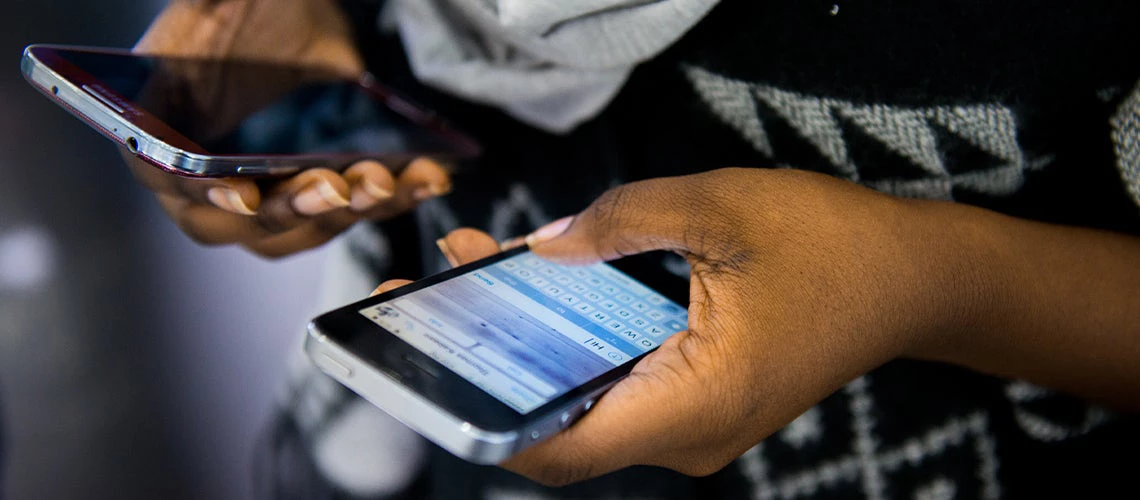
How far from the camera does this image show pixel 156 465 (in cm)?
74

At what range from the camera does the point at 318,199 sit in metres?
0.44

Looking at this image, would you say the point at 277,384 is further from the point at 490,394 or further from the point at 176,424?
the point at 490,394

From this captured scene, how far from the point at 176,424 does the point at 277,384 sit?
0.41 feet

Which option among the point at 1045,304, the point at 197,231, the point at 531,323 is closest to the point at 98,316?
the point at 197,231

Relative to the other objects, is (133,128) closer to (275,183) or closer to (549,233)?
(275,183)

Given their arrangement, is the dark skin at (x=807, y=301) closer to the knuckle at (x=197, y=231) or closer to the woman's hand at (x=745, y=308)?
the woman's hand at (x=745, y=308)

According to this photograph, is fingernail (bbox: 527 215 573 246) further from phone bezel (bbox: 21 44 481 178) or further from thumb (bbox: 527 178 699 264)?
phone bezel (bbox: 21 44 481 178)

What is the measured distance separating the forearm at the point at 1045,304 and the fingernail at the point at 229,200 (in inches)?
13.6

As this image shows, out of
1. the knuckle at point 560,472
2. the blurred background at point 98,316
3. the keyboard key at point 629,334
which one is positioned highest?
the keyboard key at point 629,334

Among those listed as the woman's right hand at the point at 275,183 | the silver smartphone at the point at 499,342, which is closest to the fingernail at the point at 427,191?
the woman's right hand at the point at 275,183

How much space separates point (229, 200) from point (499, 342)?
167mm

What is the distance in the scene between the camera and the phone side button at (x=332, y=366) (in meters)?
0.33

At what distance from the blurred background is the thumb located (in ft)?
1.30

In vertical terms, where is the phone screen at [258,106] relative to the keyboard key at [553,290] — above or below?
above
